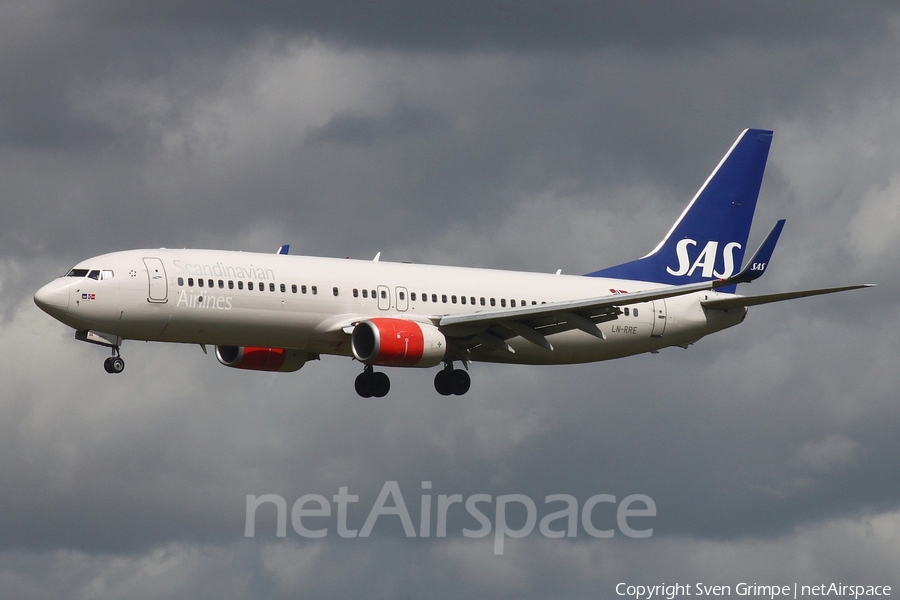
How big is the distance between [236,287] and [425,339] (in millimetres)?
7858

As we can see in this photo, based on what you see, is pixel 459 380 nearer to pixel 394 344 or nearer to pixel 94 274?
pixel 394 344

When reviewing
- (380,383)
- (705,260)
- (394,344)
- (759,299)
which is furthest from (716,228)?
(394,344)

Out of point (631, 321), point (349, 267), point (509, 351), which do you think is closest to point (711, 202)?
point (631, 321)

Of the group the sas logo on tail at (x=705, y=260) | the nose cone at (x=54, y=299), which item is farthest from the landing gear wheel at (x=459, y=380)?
the nose cone at (x=54, y=299)

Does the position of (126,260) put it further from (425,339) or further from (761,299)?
(761,299)

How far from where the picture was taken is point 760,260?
62.1 meters

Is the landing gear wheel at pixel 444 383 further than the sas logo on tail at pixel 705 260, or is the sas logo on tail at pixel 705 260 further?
the sas logo on tail at pixel 705 260

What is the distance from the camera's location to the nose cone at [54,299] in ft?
198

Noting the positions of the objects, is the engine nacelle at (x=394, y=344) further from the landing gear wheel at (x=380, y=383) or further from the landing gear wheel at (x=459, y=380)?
the landing gear wheel at (x=380, y=383)

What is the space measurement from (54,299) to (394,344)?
1309 cm

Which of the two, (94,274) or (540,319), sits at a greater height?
(540,319)

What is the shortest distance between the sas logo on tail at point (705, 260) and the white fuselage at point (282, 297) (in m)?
6.43

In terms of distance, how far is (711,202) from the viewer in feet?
263

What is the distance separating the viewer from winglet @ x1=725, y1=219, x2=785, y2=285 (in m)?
61.2
